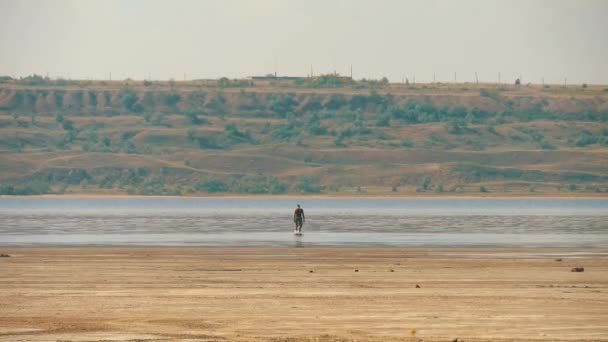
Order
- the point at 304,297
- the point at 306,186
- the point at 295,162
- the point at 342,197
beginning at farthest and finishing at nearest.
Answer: the point at 295,162, the point at 306,186, the point at 342,197, the point at 304,297

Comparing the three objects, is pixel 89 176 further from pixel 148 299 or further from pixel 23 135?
pixel 148 299

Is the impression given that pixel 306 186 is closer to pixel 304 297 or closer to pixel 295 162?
pixel 295 162

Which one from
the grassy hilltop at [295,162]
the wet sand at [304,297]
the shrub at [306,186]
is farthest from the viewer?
the grassy hilltop at [295,162]

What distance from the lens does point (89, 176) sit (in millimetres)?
164000

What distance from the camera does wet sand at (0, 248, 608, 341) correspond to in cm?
2109

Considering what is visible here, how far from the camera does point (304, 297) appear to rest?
26156 millimetres

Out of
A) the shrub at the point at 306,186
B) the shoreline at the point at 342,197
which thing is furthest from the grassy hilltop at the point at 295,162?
the shoreline at the point at 342,197

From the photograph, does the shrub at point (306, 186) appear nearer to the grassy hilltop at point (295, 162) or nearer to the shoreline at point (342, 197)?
the grassy hilltop at point (295, 162)

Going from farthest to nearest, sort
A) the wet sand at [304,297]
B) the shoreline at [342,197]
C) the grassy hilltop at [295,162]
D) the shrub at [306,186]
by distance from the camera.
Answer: the grassy hilltop at [295,162] → the shrub at [306,186] → the shoreline at [342,197] → the wet sand at [304,297]

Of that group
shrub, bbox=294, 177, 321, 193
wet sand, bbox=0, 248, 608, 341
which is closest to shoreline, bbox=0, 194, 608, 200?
shrub, bbox=294, 177, 321, 193

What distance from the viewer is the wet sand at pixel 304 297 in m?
21.1

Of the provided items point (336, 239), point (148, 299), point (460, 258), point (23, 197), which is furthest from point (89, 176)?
point (148, 299)

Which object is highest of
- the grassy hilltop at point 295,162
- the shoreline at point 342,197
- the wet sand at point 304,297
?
the wet sand at point 304,297

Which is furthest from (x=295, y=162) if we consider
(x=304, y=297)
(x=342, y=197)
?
(x=304, y=297)
